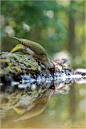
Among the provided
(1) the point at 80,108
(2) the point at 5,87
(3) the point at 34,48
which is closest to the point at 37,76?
(3) the point at 34,48

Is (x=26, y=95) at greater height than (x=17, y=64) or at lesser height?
lesser

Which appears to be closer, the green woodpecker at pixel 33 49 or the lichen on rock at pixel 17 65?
the lichen on rock at pixel 17 65

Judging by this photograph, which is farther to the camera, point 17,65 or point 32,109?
point 17,65

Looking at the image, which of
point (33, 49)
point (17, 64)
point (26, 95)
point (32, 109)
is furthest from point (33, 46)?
point (32, 109)

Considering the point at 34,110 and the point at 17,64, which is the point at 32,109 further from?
the point at 17,64

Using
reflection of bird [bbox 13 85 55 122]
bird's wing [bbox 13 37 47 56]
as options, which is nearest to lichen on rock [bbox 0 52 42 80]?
bird's wing [bbox 13 37 47 56]

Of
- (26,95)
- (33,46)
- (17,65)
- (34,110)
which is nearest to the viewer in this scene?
(34,110)

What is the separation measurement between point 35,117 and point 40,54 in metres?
1.29

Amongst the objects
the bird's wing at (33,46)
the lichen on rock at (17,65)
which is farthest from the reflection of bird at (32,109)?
the bird's wing at (33,46)

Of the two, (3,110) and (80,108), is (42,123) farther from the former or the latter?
(80,108)

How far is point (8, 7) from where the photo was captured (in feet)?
21.9

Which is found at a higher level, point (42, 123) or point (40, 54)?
point (40, 54)

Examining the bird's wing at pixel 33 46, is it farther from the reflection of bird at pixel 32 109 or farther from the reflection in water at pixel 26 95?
the reflection of bird at pixel 32 109

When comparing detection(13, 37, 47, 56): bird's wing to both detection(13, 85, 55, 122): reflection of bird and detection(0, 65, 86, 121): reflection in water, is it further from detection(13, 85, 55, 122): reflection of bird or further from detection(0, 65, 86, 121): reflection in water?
detection(13, 85, 55, 122): reflection of bird
